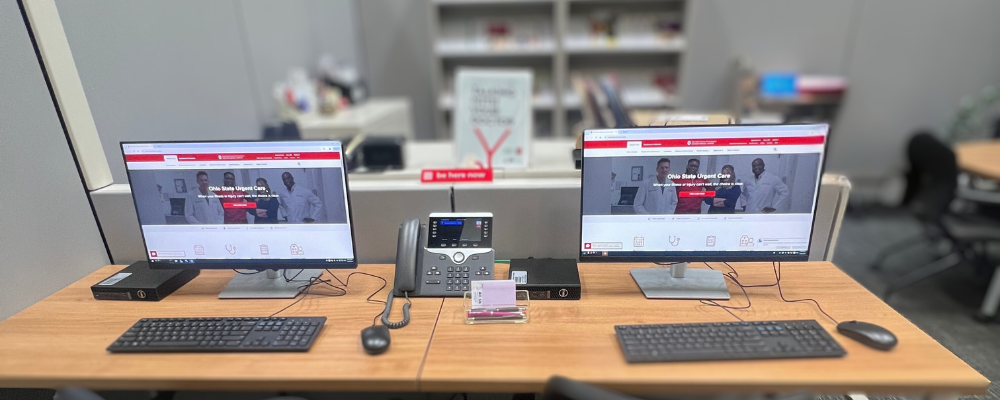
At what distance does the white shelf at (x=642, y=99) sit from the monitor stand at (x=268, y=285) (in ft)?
9.75

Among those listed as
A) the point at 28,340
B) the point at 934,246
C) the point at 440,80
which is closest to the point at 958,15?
the point at 934,246

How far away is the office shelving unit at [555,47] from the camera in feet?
12.6

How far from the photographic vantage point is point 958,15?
3.77m

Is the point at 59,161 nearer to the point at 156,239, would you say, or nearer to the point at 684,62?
the point at 156,239

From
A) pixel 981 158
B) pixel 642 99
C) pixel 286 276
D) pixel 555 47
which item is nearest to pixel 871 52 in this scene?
pixel 981 158

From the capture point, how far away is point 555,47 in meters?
3.86

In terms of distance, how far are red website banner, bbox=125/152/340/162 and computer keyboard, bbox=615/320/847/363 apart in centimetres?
86

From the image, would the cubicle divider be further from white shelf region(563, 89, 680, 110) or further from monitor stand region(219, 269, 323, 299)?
white shelf region(563, 89, 680, 110)

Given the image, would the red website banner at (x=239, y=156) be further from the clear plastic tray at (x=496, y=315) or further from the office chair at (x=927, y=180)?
the office chair at (x=927, y=180)

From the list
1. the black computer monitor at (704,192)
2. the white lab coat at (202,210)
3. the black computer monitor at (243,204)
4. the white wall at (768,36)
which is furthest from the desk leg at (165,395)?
the white wall at (768,36)

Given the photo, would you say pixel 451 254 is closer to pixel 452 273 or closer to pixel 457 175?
pixel 452 273

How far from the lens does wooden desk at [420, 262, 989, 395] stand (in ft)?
3.30

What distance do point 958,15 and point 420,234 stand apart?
186 inches

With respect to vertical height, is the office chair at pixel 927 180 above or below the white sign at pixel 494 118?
below
